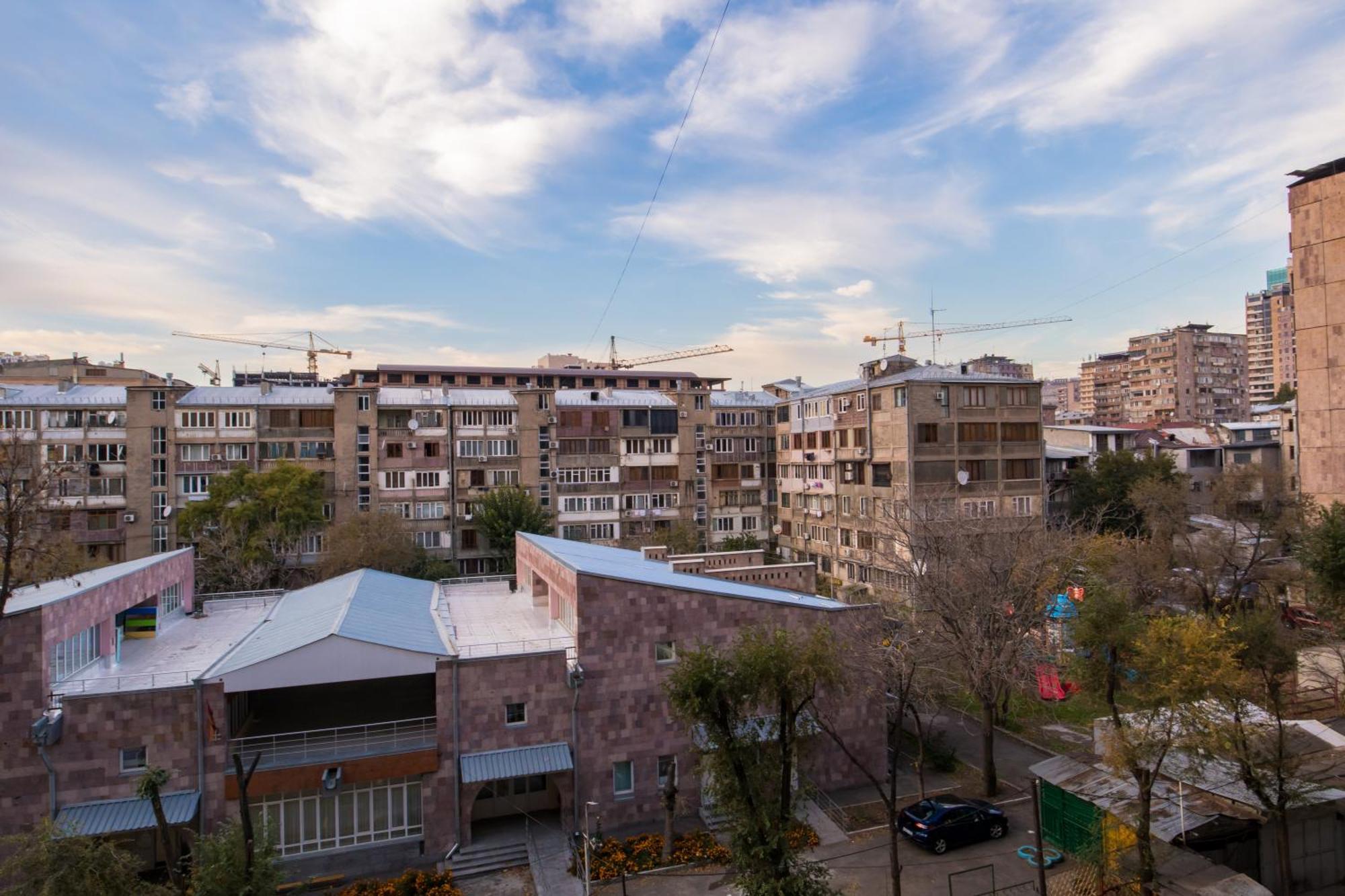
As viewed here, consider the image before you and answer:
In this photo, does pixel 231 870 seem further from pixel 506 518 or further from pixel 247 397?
pixel 247 397

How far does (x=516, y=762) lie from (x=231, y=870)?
24.0ft

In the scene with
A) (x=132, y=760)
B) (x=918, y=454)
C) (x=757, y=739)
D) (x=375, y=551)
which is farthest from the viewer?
(x=918, y=454)

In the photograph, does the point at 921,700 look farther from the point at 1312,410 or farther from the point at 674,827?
the point at 1312,410

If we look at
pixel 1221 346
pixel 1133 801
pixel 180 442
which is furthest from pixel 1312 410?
pixel 1221 346

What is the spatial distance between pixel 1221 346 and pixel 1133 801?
421 ft

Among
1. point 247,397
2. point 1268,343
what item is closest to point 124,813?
point 247,397

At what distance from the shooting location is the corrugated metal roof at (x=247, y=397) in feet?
160

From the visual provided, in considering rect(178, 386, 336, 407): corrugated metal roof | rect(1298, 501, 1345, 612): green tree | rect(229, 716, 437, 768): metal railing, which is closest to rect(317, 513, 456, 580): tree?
rect(178, 386, 336, 407): corrugated metal roof

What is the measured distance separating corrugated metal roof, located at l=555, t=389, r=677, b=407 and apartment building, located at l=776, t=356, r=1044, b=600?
12.2 metres

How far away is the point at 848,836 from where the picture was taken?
2084cm

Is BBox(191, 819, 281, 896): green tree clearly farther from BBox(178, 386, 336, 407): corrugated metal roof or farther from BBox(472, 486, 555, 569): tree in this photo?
BBox(178, 386, 336, 407): corrugated metal roof

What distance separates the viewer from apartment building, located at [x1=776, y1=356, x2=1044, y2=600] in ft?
141

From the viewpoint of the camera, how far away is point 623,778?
21.7m

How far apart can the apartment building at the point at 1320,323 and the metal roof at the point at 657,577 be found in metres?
21.9
